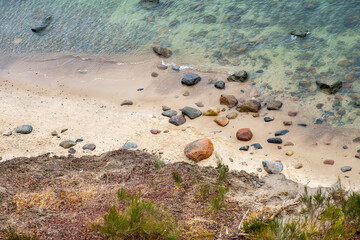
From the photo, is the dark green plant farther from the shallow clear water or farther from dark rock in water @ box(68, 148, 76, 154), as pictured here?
the shallow clear water

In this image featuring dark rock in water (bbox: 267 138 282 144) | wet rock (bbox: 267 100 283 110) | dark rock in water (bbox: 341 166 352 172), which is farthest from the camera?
wet rock (bbox: 267 100 283 110)

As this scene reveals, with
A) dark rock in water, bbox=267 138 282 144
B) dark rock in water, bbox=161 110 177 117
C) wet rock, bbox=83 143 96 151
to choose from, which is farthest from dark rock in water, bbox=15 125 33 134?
dark rock in water, bbox=267 138 282 144

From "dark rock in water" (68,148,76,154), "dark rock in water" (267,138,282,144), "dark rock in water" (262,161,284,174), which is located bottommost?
"dark rock in water" (267,138,282,144)

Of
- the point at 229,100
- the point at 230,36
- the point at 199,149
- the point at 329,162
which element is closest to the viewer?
the point at 329,162

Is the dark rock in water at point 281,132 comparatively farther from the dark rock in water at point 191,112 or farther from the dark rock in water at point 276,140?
the dark rock in water at point 191,112

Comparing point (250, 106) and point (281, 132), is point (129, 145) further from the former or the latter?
point (281, 132)

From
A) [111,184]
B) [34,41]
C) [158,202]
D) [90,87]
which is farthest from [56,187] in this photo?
[34,41]

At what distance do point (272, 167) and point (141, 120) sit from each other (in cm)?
343

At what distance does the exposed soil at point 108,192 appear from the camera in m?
5.55

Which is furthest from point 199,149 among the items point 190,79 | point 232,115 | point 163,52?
point 163,52

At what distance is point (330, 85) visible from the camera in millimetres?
9758

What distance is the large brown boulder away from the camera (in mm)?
8029

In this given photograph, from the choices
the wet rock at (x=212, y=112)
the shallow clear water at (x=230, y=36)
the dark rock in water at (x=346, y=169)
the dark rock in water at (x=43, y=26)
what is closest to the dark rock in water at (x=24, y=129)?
the wet rock at (x=212, y=112)

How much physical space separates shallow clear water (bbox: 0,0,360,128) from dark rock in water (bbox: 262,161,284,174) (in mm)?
2171
